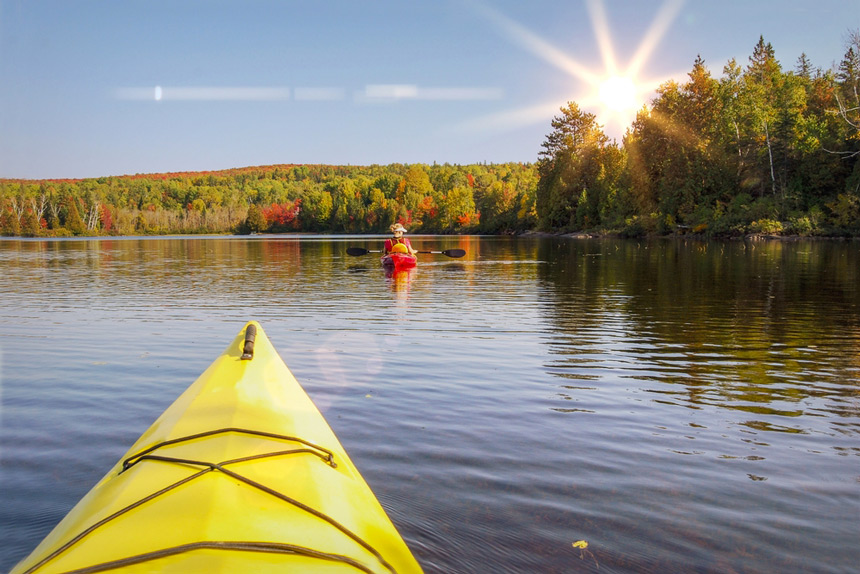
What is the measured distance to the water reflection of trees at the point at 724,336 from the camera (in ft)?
25.3

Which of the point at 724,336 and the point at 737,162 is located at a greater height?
the point at 737,162

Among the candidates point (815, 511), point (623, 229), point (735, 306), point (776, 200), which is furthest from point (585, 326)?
point (623, 229)

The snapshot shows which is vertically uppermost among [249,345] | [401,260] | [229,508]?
[401,260]

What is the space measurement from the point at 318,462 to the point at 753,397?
19.6 ft

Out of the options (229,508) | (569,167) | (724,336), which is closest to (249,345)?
(229,508)

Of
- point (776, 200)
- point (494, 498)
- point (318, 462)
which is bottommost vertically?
point (494, 498)

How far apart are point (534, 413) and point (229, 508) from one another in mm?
4606

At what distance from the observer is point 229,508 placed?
2.82 m

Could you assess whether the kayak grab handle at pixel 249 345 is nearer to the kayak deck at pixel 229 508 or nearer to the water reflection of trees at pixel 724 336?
the kayak deck at pixel 229 508

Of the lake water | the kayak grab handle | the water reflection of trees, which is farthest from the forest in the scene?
the kayak grab handle

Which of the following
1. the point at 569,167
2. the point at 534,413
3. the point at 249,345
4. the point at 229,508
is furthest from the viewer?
the point at 569,167

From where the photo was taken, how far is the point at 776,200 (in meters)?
54.4

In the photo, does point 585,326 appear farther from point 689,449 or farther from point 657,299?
point 689,449

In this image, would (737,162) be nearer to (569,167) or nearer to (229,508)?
(569,167)
